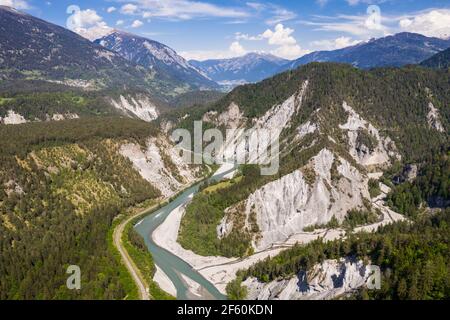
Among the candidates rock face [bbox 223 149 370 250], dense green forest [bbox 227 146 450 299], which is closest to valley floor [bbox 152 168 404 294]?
rock face [bbox 223 149 370 250]

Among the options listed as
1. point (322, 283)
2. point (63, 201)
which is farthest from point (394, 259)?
point (63, 201)

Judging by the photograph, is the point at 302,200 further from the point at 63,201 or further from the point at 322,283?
the point at 63,201

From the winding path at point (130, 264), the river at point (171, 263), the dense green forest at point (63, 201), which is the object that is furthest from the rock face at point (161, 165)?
the winding path at point (130, 264)

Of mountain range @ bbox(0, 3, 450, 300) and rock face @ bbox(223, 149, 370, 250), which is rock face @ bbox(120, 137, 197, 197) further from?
rock face @ bbox(223, 149, 370, 250)

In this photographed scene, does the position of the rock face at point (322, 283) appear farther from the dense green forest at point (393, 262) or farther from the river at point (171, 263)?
the river at point (171, 263)
